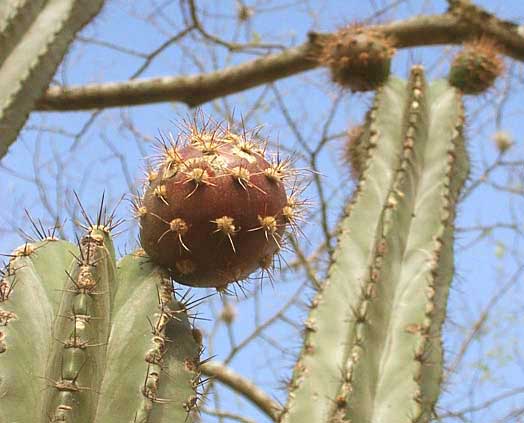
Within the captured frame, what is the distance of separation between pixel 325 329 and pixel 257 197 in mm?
1095

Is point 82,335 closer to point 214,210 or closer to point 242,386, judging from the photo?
point 214,210

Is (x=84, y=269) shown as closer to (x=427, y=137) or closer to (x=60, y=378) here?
(x=60, y=378)

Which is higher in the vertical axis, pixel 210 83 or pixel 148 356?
pixel 210 83

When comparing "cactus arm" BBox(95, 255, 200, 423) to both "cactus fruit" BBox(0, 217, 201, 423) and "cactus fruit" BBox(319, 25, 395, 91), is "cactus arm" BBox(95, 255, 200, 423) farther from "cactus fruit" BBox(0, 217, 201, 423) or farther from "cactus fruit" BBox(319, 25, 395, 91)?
"cactus fruit" BBox(319, 25, 395, 91)

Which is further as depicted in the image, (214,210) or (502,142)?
(502,142)

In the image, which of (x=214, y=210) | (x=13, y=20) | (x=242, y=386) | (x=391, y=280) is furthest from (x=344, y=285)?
(x=242, y=386)

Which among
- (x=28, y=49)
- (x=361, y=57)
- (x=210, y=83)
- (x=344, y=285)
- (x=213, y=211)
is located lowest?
(x=213, y=211)

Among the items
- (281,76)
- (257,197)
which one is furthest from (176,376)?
(281,76)

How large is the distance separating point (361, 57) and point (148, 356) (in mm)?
2386

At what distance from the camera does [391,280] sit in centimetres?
275

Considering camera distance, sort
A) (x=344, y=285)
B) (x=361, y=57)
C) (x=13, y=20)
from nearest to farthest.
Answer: (x=344, y=285) < (x=13, y=20) < (x=361, y=57)

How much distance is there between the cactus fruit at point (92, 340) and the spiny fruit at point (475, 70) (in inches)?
93.4

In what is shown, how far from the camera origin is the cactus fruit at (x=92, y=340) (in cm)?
143

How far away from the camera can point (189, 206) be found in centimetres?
154
